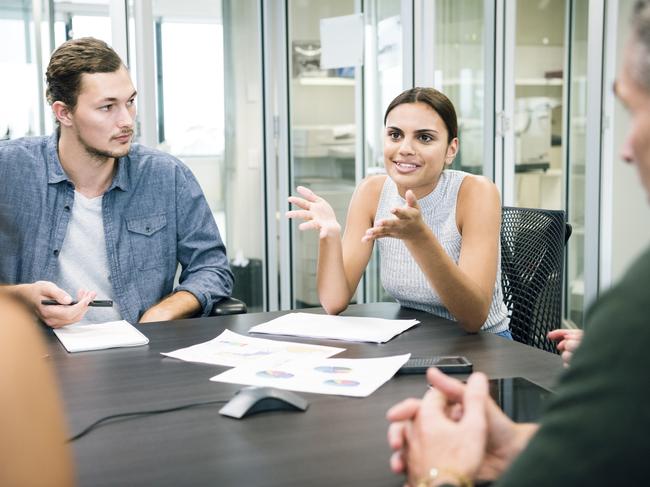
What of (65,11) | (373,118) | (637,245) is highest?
(65,11)

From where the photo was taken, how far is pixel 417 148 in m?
2.24

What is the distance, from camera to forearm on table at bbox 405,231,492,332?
1818mm

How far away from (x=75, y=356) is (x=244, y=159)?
2.77 metres

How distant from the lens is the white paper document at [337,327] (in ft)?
5.63

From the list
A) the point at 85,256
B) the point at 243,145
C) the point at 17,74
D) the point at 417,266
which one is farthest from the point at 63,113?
the point at 243,145

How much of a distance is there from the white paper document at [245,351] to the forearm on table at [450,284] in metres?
A: 0.36

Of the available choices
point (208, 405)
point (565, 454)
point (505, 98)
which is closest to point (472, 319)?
point (208, 405)

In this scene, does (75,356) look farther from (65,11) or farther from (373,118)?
(373,118)

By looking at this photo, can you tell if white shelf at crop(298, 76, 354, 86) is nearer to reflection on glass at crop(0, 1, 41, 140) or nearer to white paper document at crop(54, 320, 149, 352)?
reflection on glass at crop(0, 1, 41, 140)

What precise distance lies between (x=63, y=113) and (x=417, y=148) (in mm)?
1152

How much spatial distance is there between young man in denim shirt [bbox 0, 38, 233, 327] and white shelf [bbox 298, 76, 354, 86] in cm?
199

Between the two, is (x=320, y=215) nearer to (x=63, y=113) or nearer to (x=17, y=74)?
(x=63, y=113)

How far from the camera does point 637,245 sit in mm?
3717

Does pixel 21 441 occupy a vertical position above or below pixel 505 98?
below
